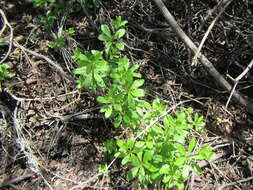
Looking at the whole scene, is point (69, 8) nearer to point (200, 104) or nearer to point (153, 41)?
point (153, 41)

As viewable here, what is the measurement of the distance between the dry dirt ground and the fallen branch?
0.18 metres

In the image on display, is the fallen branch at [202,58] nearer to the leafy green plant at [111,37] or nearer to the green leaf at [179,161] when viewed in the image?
the leafy green plant at [111,37]

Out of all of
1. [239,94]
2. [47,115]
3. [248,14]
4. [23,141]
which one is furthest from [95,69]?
[248,14]

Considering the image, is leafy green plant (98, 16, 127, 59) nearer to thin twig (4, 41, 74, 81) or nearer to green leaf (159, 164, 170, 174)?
thin twig (4, 41, 74, 81)

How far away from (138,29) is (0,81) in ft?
5.05

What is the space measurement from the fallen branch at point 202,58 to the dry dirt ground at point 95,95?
0.18 metres

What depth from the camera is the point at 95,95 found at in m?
2.27

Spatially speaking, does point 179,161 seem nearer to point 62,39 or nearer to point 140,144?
point 140,144

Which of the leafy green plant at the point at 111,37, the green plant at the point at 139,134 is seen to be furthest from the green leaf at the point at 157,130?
the leafy green plant at the point at 111,37

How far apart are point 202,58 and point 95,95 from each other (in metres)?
1.05

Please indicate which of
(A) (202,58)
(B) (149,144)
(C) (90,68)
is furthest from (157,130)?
(A) (202,58)

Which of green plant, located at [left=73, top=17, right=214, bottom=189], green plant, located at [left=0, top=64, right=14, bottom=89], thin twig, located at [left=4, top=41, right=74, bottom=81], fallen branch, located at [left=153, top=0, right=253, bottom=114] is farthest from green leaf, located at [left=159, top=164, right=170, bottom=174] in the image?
green plant, located at [left=0, top=64, right=14, bottom=89]

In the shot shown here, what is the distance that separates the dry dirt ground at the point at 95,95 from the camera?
7.57 feet

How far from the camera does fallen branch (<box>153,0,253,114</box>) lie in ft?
7.21
